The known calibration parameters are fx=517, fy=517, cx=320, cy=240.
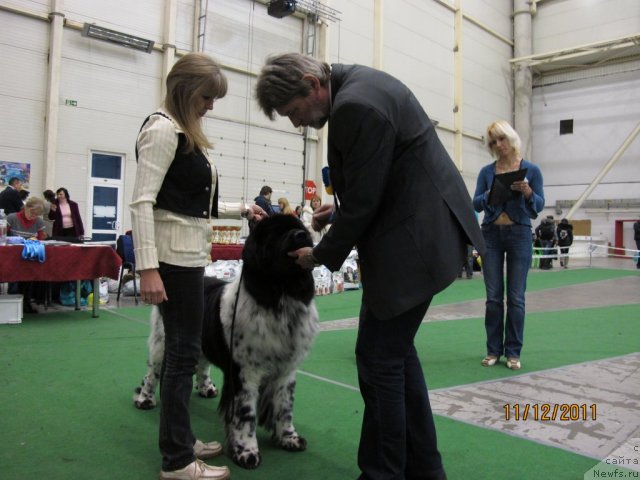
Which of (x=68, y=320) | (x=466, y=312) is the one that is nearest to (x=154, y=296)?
(x=68, y=320)

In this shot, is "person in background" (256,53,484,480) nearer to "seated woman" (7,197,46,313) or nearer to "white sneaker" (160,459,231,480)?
"white sneaker" (160,459,231,480)

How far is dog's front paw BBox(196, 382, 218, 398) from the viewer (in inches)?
121

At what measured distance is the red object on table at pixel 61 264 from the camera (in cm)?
532

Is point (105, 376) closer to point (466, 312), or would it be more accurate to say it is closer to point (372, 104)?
point (372, 104)

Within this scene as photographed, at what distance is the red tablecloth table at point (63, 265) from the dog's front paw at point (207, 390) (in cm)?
325

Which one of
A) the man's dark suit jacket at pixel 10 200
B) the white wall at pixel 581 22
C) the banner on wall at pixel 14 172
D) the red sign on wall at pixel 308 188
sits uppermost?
the white wall at pixel 581 22

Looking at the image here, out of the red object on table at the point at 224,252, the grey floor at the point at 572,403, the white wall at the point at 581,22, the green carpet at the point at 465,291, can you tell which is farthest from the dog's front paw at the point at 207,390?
the white wall at the point at 581,22

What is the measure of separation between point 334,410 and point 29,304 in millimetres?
4821

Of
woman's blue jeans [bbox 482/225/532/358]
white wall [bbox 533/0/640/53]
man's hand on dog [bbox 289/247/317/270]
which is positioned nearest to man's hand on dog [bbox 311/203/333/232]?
man's hand on dog [bbox 289/247/317/270]

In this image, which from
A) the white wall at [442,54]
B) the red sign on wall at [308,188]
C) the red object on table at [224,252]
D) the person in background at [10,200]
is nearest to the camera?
the red object on table at [224,252]

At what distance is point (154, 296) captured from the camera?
1766 mm

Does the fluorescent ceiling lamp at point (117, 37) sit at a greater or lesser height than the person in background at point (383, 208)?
greater

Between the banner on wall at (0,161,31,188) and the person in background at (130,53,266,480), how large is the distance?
9856 millimetres

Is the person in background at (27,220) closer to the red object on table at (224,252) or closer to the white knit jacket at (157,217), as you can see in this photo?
the red object on table at (224,252)
